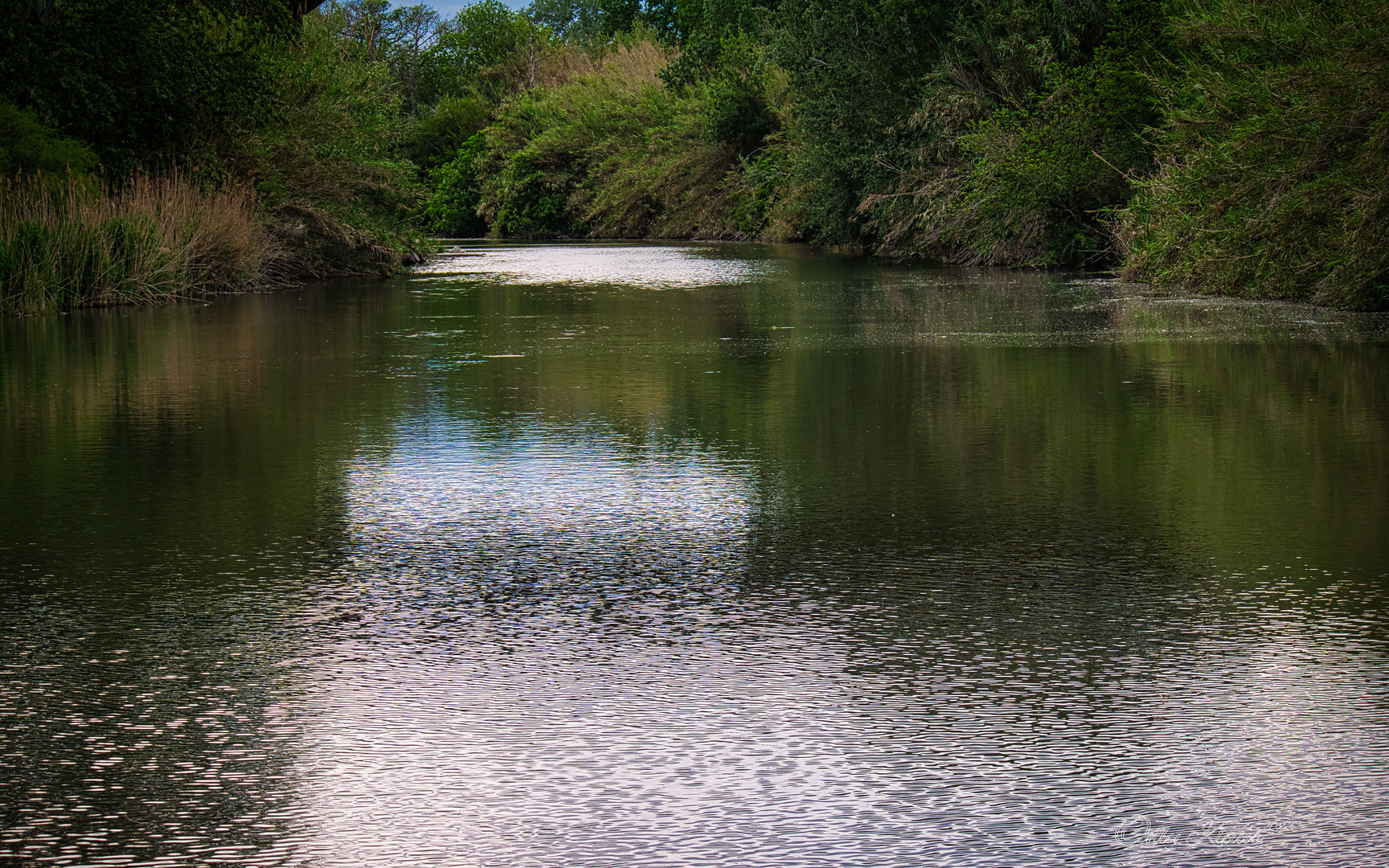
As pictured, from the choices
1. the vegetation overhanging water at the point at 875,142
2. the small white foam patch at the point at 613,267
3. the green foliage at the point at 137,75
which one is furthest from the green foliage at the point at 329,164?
the small white foam patch at the point at 613,267

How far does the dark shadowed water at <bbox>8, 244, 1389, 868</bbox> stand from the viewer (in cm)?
356

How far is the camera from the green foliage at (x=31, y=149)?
2309 centimetres

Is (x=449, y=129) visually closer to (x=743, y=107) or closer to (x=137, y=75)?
(x=743, y=107)

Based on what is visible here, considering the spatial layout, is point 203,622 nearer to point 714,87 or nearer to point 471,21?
point 714,87

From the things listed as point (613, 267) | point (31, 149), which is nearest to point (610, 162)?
point (613, 267)

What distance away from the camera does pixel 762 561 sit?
609 centimetres

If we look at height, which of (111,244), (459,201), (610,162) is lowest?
(111,244)

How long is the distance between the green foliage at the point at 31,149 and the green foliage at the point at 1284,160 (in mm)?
15118

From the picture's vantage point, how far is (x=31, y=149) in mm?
23359

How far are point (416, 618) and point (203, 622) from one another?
2.16ft

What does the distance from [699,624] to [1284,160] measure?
16147 millimetres

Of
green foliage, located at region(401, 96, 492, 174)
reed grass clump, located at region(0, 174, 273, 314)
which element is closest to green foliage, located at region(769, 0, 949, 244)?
reed grass clump, located at region(0, 174, 273, 314)

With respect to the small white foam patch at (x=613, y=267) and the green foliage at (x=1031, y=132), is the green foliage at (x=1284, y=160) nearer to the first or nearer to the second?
the green foliage at (x=1031, y=132)

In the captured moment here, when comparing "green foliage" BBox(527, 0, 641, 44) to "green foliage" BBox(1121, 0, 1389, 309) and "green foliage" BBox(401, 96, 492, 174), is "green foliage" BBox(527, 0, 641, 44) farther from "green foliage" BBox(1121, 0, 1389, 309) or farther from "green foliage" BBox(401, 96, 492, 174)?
"green foliage" BBox(1121, 0, 1389, 309)
